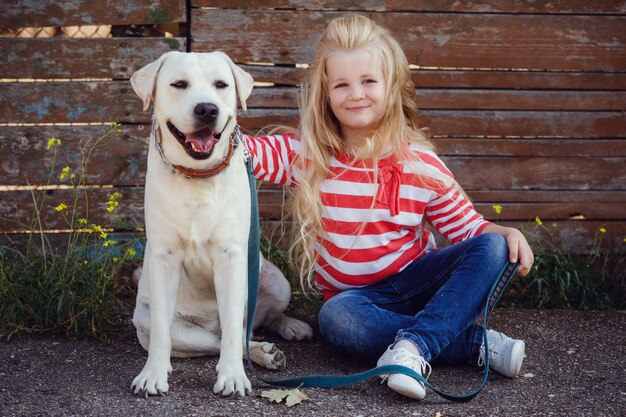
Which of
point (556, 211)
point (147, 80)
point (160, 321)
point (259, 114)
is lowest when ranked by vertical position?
point (160, 321)

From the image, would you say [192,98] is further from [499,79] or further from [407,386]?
[499,79]

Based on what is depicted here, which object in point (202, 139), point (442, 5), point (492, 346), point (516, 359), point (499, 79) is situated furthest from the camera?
point (499, 79)

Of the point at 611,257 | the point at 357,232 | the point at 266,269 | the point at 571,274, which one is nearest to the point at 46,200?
the point at 266,269

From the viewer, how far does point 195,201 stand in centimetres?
304

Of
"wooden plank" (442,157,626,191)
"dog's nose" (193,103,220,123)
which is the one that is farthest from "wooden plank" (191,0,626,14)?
"dog's nose" (193,103,220,123)

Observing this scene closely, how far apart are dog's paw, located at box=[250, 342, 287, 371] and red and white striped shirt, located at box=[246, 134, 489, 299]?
45cm

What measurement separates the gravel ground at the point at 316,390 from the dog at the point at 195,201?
5.3 inches

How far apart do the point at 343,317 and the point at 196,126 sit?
1.10m

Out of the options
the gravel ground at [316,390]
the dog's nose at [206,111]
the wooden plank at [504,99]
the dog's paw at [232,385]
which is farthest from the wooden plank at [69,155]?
the dog's paw at [232,385]

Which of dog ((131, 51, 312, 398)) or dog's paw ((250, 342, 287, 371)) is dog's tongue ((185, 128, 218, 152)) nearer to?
dog ((131, 51, 312, 398))

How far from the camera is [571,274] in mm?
4500

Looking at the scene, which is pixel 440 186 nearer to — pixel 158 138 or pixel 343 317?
pixel 343 317

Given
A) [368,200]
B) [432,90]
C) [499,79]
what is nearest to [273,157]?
[368,200]

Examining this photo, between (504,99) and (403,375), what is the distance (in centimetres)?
231
